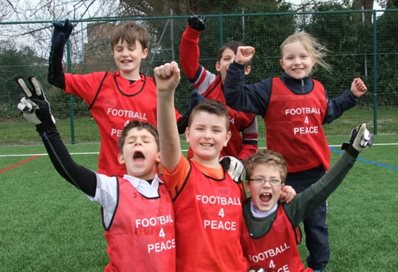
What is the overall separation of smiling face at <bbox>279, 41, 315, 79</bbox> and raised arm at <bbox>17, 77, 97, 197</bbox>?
1.57 meters

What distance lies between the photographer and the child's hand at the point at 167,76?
6.67 ft

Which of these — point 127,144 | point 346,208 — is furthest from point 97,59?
point 127,144

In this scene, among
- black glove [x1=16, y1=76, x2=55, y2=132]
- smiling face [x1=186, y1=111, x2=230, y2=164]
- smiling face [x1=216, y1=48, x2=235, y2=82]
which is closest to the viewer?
black glove [x1=16, y1=76, x2=55, y2=132]

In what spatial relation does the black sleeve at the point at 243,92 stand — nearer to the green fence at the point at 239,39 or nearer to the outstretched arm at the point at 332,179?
the outstretched arm at the point at 332,179

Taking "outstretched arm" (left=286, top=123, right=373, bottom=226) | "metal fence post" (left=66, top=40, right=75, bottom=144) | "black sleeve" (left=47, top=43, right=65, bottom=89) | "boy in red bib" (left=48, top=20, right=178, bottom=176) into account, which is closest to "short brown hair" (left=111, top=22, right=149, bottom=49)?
"boy in red bib" (left=48, top=20, right=178, bottom=176)

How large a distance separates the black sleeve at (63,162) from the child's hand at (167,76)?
0.55 meters

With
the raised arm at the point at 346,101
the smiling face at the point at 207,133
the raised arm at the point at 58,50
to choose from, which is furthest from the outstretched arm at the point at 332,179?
the raised arm at the point at 58,50

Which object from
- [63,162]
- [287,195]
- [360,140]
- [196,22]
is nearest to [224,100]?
[196,22]

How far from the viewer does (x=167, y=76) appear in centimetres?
208

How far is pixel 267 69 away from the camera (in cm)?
1182

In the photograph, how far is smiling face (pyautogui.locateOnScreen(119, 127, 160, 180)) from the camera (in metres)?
2.52

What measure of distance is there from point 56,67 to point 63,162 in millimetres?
1079

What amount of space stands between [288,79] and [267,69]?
8.55m

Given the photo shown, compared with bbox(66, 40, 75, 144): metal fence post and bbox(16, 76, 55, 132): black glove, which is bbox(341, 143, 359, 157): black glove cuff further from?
bbox(66, 40, 75, 144): metal fence post
